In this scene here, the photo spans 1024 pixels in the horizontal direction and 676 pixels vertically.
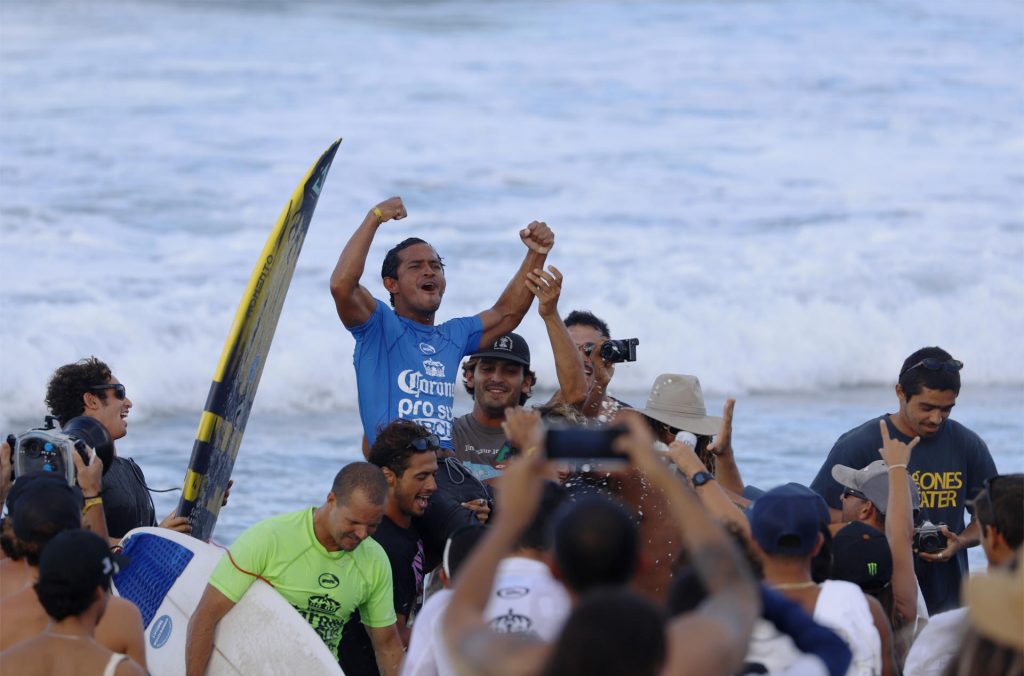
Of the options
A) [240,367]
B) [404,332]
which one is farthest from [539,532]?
A: [240,367]

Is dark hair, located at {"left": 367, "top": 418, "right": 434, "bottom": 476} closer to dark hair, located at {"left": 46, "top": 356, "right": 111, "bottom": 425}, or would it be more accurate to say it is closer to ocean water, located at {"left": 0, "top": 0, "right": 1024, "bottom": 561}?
dark hair, located at {"left": 46, "top": 356, "right": 111, "bottom": 425}

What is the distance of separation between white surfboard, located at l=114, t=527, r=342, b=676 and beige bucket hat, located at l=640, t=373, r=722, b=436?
1.62 metres

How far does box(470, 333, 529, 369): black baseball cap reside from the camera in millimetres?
6004

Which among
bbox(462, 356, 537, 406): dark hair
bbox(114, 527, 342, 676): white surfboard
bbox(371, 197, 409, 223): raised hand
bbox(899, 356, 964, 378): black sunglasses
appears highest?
bbox(371, 197, 409, 223): raised hand

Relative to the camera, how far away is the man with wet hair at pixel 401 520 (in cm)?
482

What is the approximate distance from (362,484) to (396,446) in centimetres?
45

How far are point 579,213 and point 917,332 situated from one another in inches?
203

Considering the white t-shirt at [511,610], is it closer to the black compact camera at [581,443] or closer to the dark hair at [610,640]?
the black compact camera at [581,443]

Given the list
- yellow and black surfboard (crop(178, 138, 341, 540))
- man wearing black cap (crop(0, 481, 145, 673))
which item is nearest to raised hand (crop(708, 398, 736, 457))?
yellow and black surfboard (crop(178, 138, 341, 540))

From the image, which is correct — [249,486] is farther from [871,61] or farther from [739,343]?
[871,61]

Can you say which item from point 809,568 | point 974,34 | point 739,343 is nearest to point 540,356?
point 739,343

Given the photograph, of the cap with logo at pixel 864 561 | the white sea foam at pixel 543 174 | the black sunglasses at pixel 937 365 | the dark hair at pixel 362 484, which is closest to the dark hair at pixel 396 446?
the dark hair at pixel 362 484

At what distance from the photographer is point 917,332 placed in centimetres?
1560

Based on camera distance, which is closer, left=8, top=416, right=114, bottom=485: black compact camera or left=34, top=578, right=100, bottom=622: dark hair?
left=34, top=578, right=100, bottom=622: dark hair
